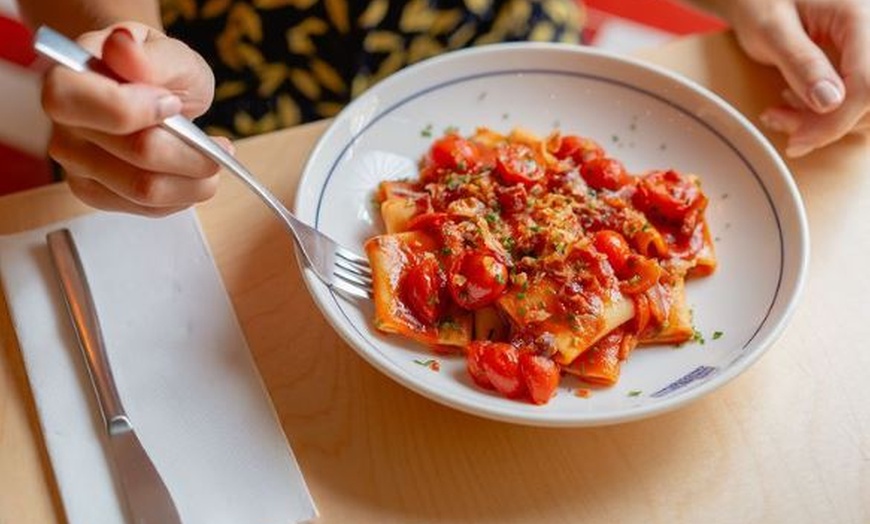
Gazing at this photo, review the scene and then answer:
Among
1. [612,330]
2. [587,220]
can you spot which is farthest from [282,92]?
[612,330]

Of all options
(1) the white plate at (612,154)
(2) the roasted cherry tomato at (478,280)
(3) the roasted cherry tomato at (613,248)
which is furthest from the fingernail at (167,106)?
(3) the roasted cherry tomato at (613,248)

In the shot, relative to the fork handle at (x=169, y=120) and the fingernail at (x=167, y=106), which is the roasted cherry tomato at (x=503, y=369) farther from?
the fingernail at (x=167, y=106)

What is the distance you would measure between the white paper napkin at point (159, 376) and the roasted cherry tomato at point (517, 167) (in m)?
0.36

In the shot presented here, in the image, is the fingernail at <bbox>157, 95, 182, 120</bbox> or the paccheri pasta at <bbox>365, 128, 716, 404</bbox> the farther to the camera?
the paccheri pasta at <bbox>365, 128, 716, 404</bbox>

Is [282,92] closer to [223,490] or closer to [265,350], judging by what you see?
[265,350]

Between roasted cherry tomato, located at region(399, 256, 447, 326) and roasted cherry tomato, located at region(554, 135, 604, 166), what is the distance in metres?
0.26

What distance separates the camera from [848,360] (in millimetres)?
1098

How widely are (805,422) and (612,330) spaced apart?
8.9 inches

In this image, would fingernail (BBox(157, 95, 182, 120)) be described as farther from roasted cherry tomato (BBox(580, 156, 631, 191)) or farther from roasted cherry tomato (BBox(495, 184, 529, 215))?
roasted cherry tomato (BBox(580, 156, 631, 191))

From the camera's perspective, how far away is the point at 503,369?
3.25 feet

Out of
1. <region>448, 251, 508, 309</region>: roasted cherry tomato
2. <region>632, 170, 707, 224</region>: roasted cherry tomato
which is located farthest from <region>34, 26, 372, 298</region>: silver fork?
<region>632, 170, 707, 224</region>: roasted cherry tomato

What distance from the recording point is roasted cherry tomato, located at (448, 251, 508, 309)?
1.04m

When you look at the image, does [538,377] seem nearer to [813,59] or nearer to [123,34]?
[123,34]

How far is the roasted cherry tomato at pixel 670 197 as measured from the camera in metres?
1.15
